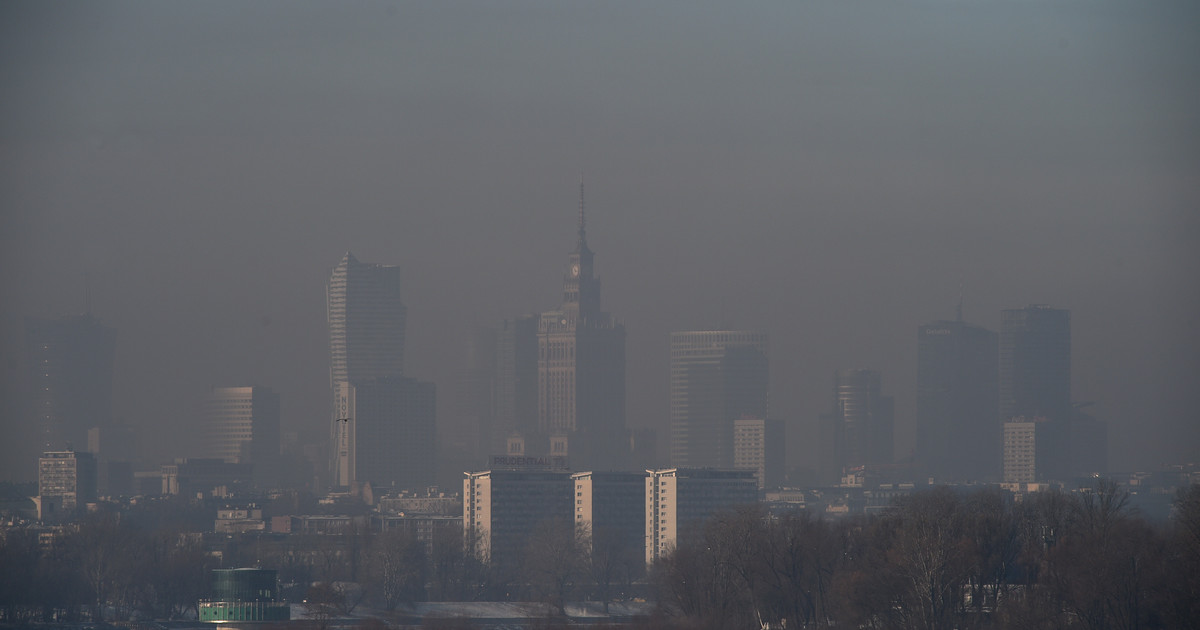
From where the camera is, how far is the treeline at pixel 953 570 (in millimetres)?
63534

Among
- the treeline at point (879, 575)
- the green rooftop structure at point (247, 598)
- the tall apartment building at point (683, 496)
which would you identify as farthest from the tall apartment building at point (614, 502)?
the green rooftop structure at point (247, 598)

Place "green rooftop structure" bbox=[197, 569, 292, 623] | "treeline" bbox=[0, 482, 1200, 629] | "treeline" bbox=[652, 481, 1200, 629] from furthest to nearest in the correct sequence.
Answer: "green rooftop structure" bbox=[197, 569, 292, 623] < "treeline" bbox=[0, 482, 1200, 629] < "treeline" bbox=[652, 481, 1200, 629]

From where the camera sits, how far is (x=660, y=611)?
79.2 meters

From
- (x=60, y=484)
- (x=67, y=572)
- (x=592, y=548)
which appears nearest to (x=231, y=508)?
(x=60, y=484)

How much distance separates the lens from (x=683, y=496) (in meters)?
151

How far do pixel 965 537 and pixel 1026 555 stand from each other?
257cm

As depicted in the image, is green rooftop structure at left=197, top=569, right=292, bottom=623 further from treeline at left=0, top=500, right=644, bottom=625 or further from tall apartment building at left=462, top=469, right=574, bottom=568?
tall apartment building at left=462, top=469, right=574, bottom=568

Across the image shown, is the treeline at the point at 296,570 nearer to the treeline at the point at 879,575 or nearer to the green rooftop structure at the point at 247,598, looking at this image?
the treeline at the point at 879,575

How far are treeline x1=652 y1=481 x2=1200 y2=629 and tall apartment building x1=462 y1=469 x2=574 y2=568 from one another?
70.5m

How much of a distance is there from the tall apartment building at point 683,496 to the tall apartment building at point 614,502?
2737mm

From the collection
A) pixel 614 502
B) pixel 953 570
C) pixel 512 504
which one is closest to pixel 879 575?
pixel 953 570

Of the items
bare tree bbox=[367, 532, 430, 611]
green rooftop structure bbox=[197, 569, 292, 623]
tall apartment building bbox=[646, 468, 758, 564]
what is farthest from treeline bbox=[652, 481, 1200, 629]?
tall apartment building bbox=[646, 468, 758, 564]

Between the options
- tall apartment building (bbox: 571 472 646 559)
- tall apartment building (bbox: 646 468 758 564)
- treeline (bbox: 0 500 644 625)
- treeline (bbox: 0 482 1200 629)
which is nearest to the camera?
treeline (bbox: 0 482 1200 629)

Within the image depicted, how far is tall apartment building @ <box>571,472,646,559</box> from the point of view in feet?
512
